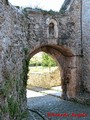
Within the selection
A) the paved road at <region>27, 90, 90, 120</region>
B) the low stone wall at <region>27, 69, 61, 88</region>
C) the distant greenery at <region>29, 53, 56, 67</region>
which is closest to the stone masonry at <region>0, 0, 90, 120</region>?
the paved road at <region>27, 90, 90, 120</region>

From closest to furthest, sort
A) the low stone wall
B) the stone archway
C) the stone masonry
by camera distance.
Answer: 1. the stone masonry
2. the stone archway
3. the low stone wall

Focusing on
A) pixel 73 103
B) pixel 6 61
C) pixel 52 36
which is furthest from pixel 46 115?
pixel 6 61

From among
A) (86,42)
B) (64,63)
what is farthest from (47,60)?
(86,42)

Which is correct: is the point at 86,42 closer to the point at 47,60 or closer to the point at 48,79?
the point at 48,79

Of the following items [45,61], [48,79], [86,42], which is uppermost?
[86,42]

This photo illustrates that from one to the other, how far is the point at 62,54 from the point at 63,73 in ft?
2.87

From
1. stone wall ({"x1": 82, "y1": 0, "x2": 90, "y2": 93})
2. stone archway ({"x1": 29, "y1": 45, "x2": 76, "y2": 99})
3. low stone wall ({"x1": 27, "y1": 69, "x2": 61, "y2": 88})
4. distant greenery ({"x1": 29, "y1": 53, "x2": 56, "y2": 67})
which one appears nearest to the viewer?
stone wall ({"x1": 82, "y1": 0, "x2": 90, "y2": 93})

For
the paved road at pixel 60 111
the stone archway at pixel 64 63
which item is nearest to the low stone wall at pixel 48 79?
the stone archway at pixel 64 63

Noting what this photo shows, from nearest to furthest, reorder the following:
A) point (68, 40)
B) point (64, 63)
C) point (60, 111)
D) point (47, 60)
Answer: point (60, 111) < point (68, 40) < point (64, 63) < point (47, 60)

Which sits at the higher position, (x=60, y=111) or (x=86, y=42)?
(x=86, y=42)

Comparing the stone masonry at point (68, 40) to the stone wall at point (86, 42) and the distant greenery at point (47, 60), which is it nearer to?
the stone wall at point (86, 42)

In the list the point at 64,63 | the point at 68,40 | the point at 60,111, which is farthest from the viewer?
the point at 64,63

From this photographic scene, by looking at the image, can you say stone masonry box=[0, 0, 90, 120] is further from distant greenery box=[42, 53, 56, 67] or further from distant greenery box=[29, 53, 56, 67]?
distant greenery box=[42, 53, 56, 67]

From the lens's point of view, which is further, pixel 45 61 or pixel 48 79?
pixel 45 61
